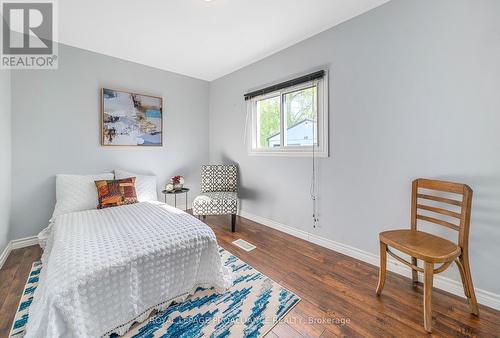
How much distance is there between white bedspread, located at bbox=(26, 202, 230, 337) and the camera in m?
1.13

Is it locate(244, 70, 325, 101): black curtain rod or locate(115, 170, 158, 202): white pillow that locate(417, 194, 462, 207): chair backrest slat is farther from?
locate(115, 170, 158, 202): white pillow

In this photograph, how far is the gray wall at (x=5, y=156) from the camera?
2.19 metres

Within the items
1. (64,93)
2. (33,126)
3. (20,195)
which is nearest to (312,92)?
(64,93)

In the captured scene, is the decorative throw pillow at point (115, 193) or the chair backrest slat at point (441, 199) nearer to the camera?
the chair backrest slat at point (441, 199)

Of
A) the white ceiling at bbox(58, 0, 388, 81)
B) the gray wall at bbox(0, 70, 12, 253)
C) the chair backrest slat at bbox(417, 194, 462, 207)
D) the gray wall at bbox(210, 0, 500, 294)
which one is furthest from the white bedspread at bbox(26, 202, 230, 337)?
the white ceiling at bbox(58, 0, 388, 81)

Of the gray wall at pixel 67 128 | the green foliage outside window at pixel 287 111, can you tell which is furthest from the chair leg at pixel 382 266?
the gray wall at pixel 67 128

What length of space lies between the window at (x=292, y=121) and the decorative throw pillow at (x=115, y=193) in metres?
1.86

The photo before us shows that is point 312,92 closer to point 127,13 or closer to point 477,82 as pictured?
point 477,82

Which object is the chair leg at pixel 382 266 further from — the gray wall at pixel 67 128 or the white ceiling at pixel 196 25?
the gray wall at pixel 67 128

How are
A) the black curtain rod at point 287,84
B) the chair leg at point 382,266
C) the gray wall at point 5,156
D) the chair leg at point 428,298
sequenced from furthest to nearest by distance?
the black curtain rod at point 287,84 → the gray wall at point 5,156 → the chair leg at point 382,266 → the chair leg at point 428,298

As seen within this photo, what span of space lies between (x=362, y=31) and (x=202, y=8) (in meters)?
1.64

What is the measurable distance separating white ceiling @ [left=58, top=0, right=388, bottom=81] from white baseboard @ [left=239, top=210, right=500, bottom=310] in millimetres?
2476

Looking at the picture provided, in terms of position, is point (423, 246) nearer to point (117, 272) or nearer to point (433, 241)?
point (433, 241)

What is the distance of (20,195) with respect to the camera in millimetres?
2576
